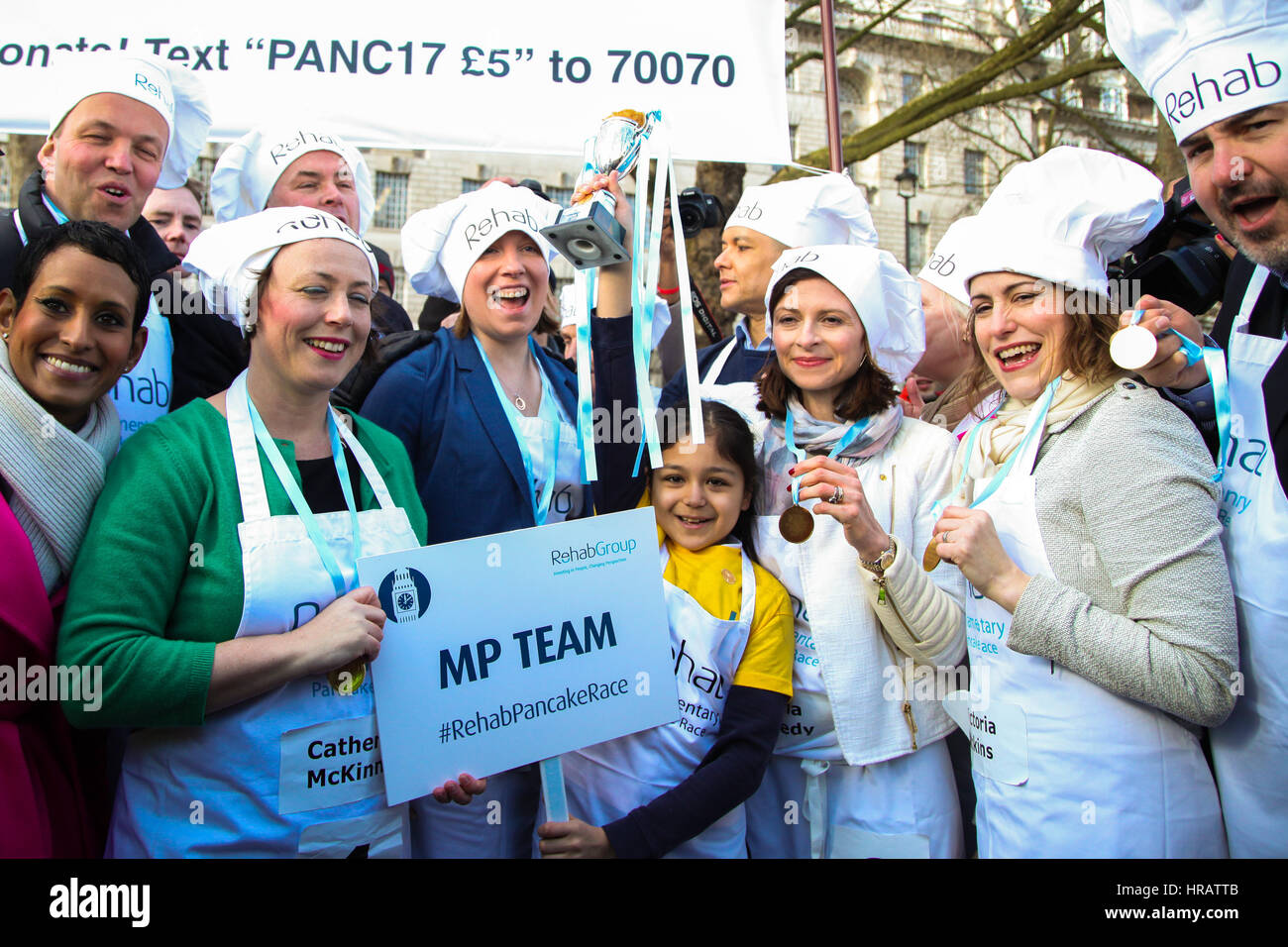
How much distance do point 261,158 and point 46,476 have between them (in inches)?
71.7

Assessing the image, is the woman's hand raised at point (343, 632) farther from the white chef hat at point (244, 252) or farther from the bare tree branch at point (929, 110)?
the bare tree branch at point (929, 110)

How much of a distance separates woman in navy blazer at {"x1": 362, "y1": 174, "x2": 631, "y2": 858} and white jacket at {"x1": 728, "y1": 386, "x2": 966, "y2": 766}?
2.59ft

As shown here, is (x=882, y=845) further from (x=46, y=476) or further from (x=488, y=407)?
(x=46, y=476)

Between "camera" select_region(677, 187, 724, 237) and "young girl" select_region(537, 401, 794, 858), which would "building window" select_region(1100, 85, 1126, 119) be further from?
"young girl" select_region(537, 401, 794, 858)

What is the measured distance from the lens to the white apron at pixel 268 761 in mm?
1856

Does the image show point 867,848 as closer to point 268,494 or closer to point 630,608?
point 630,608

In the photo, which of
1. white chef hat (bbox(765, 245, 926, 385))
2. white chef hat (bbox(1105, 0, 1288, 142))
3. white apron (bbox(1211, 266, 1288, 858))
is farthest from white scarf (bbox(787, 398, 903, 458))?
white chef hat (bbox(1105, 0, 1288, 142))

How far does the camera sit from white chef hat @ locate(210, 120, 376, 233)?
3.22 metres

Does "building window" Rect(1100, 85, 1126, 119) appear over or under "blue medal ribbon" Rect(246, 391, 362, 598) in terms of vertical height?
over

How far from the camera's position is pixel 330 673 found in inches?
76.5

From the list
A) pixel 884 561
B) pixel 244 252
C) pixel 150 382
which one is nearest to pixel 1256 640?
pixel 884 561

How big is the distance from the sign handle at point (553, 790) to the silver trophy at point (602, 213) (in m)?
1.24

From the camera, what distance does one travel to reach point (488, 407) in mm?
2498

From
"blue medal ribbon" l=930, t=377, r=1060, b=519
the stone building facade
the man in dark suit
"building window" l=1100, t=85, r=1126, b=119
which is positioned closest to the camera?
the man in dark suit
